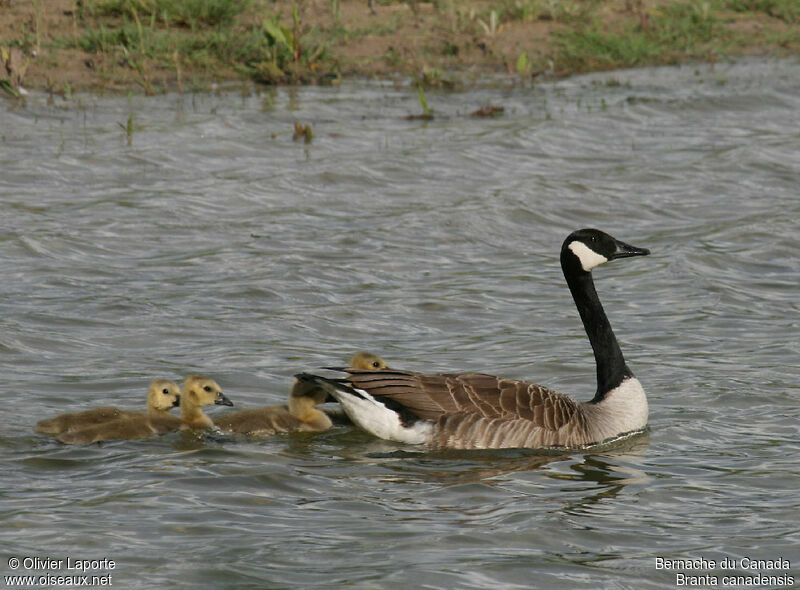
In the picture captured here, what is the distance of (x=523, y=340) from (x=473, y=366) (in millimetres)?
765

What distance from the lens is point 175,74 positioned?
1916 centimetres

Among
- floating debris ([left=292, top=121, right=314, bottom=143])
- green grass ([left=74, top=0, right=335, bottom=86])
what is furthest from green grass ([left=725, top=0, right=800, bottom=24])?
floating debris ([left=292, top=121, right=314, bottom=143])

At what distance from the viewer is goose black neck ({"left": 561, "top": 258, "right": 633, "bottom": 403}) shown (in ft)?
29.6

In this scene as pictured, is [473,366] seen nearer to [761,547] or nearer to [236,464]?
[236,464]

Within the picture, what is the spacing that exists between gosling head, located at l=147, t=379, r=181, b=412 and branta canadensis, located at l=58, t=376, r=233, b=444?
5 centimetres

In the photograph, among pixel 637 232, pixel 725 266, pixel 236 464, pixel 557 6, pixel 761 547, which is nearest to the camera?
pixel 761 547

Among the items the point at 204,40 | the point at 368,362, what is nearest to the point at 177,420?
the point at 368,362

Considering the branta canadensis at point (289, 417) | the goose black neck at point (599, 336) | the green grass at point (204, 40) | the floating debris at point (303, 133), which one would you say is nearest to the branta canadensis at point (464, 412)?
the branta canadensis at point (289, 417)

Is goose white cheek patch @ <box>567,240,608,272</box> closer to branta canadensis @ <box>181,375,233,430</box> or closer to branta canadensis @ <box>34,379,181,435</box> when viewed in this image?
branta canadensis @ <box>181,375,233,430</box>

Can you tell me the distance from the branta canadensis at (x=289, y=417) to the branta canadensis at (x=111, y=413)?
339 mm

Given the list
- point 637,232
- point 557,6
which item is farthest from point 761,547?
point 557,6

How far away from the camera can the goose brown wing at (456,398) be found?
8391 millimetres

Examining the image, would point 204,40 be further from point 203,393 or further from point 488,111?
point 203,393

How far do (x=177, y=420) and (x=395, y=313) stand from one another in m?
3.11
